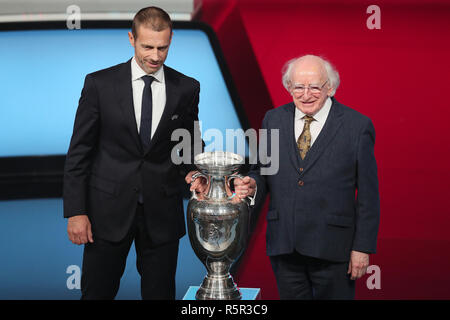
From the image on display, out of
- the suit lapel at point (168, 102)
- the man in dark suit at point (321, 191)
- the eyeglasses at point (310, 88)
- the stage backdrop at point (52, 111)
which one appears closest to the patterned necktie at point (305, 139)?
the man in dark suit at point (321, 191)

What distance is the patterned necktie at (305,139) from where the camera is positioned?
2.57 m

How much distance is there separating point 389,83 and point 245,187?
6.65 ft

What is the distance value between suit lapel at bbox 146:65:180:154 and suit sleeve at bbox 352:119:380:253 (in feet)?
2.40

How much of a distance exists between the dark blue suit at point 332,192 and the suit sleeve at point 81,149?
0.73 m

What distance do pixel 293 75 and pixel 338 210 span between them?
0.54 meters

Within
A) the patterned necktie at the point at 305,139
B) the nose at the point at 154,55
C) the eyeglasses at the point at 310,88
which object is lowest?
the patterned necktie at the point at 305,139

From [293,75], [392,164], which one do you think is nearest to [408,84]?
[392,164]

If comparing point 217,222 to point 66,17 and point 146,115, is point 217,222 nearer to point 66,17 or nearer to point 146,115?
point 146,115

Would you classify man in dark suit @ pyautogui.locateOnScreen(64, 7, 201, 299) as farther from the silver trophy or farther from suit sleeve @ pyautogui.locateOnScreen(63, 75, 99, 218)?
the silver trophy

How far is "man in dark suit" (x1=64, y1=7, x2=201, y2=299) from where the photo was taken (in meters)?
2.57

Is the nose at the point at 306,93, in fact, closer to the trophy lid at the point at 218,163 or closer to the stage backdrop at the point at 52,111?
the trophy lid at the point at 218,163

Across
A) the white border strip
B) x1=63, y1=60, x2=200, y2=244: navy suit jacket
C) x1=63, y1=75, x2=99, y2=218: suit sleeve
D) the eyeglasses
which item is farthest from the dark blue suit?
the white border strip

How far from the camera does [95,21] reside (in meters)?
4.57

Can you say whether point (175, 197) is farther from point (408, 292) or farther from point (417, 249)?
point (417, 249)
